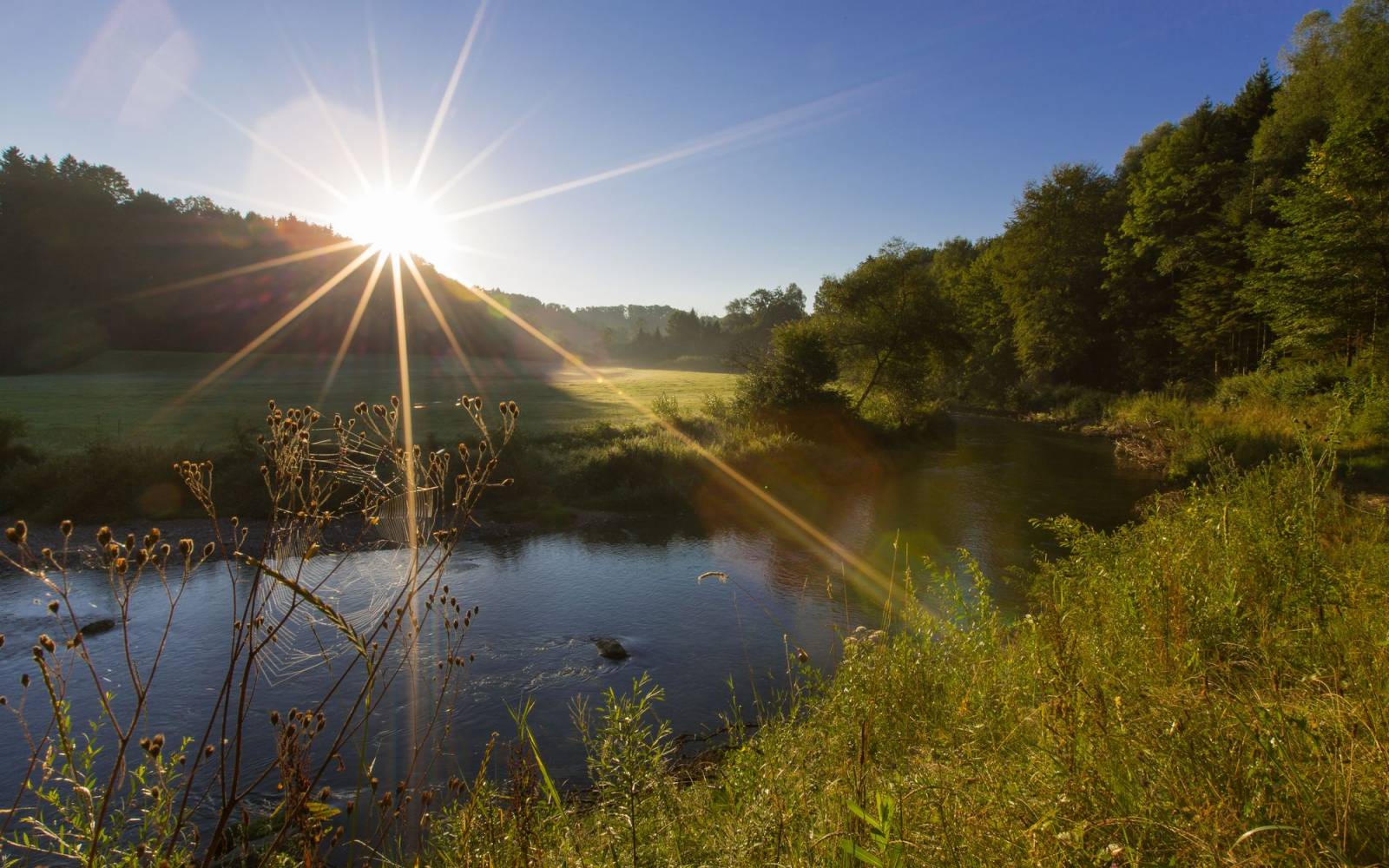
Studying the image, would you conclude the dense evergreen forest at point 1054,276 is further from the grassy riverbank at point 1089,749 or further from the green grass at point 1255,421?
the grassy riverbank at point 1089,749

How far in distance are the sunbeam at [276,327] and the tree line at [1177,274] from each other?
3186 cm

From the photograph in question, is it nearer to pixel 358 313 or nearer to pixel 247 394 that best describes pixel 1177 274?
pixel 247 394

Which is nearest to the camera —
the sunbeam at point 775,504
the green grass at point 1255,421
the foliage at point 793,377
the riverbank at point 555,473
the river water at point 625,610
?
the river water at point 625,610

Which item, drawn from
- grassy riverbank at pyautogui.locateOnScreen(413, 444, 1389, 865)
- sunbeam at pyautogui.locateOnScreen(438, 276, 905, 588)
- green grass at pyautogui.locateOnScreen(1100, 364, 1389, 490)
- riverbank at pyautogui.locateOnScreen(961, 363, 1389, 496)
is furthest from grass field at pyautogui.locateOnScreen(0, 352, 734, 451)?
green grass at pyautogui.locateOnScreen(1100, 364, 1389, 490)

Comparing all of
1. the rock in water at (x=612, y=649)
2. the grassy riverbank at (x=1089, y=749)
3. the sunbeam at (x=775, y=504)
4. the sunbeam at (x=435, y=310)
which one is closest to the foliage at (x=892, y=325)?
the sunbeam at (x=775, y=504)

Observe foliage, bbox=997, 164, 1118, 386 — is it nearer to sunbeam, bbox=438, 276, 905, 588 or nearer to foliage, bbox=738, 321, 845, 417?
foliage, bbox=738, 321, 845, 417

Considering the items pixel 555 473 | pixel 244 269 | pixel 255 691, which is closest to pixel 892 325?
pixel 555 473

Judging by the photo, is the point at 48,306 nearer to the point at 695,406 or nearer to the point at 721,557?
the point at 695,406

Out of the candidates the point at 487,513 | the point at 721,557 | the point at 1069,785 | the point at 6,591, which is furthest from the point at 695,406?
the point at 1069,785

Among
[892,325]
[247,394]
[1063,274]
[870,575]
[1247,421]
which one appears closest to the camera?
[870,575]

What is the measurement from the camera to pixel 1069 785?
2602mm

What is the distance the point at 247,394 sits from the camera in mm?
33438

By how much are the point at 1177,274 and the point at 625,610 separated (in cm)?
4037

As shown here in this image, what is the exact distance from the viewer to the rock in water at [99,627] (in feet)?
30.2
